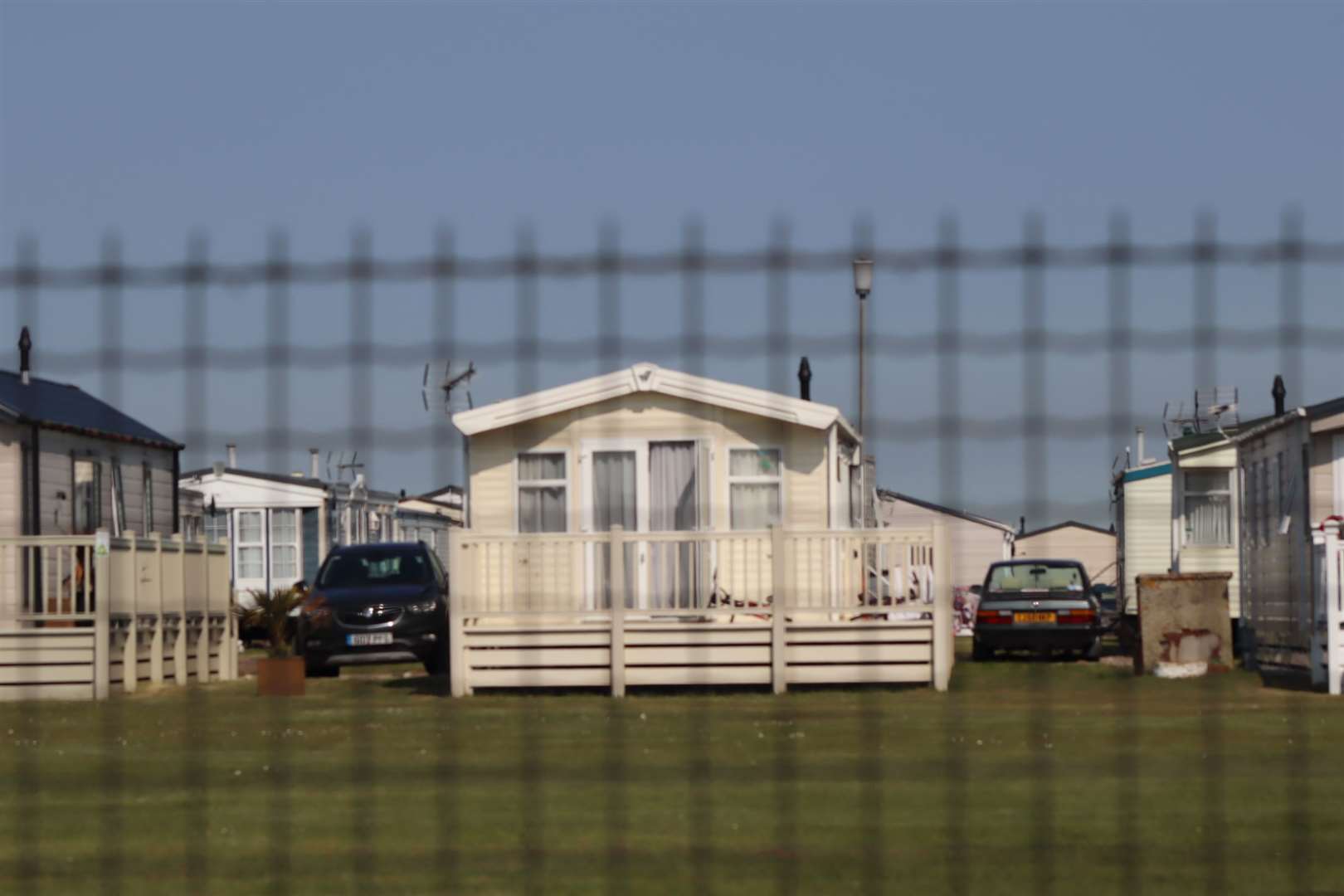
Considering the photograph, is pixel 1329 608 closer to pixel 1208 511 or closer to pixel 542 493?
pixel 542 493

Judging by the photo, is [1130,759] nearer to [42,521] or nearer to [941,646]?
[941,646]

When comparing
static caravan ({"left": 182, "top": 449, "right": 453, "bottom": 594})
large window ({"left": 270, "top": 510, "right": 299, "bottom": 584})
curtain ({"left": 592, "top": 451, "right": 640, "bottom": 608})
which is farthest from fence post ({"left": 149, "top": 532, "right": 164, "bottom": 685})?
large window ({"left": 270, "top": 510, "right": 299, "bottom": 584})

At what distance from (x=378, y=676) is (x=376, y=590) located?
3.34ft

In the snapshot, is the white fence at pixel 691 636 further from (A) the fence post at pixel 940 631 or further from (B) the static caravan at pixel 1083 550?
(B) the static caravan at pixel 1083 550

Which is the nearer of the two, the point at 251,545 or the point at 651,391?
the point at 651,391

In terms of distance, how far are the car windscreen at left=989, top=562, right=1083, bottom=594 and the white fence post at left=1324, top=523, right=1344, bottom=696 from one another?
9030mm

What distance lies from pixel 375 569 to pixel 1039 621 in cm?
883

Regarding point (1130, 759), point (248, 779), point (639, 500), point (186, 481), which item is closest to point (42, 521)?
point (639, 500)

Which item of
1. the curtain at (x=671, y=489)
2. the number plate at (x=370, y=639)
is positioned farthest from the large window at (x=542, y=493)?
the number plate at (x=370, y=639)

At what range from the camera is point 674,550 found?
20781 mm

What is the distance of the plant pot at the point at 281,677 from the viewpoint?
19.4 m

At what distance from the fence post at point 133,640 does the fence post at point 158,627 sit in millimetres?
238

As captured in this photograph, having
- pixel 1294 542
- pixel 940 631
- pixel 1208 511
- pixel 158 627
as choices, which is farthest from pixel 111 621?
pixel 1208 511

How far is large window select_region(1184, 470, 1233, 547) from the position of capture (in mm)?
36031
